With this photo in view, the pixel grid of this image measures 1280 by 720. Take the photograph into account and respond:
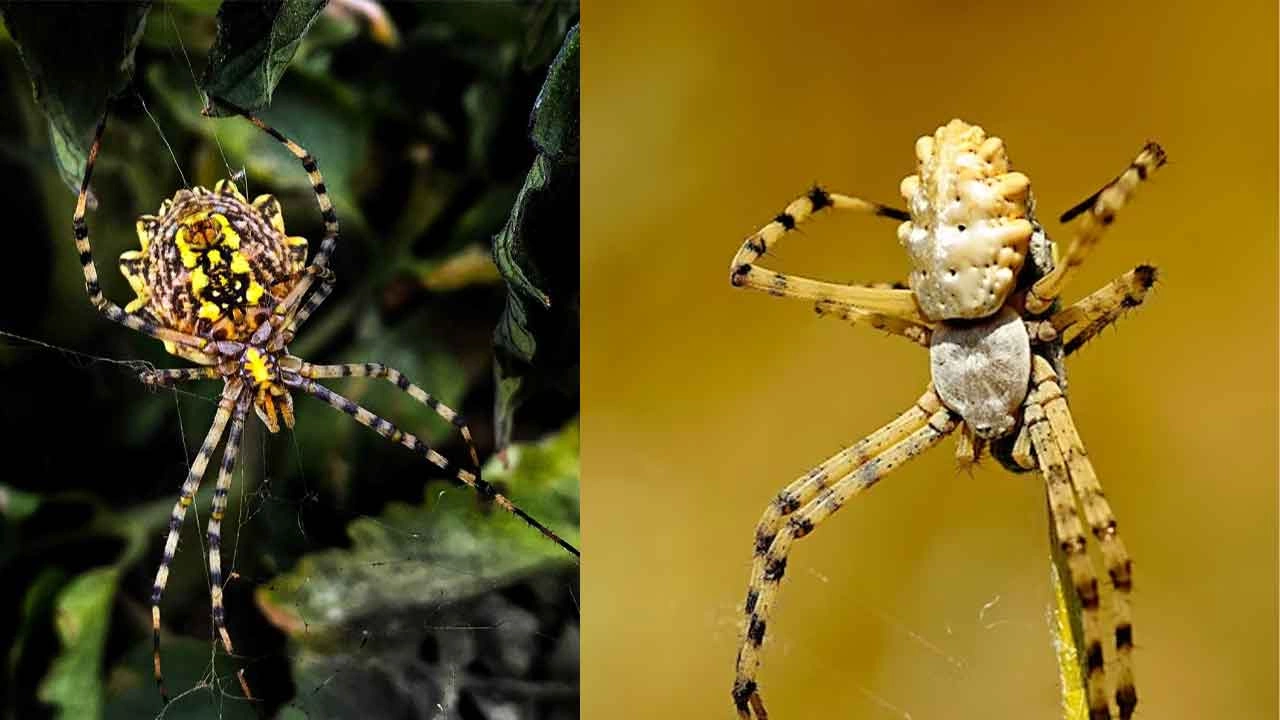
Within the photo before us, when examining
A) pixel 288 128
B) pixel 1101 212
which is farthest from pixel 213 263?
pixel 1101 212

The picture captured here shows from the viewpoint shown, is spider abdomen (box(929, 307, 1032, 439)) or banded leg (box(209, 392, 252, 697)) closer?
spider abdomen (box(929, 307, 1032, 439))

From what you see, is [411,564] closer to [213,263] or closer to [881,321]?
[213,263]

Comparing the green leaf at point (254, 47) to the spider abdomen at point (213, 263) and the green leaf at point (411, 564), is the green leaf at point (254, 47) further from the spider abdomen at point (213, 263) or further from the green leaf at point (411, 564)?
the green leaf at point (411, 564)

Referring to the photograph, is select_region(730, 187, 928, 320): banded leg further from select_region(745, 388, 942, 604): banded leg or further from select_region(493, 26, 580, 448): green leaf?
select_region(493, 26, 580, 448): green leaf

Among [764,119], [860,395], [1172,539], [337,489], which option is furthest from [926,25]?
[337,489]

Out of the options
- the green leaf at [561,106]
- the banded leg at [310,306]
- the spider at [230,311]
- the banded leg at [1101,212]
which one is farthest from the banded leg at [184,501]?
the banded leg at [1101,212]

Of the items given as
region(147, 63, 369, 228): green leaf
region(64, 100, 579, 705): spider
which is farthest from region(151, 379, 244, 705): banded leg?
region(147, 63, 369, 228): green leaf

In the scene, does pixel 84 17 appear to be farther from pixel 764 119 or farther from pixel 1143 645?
pixel 1143 645
